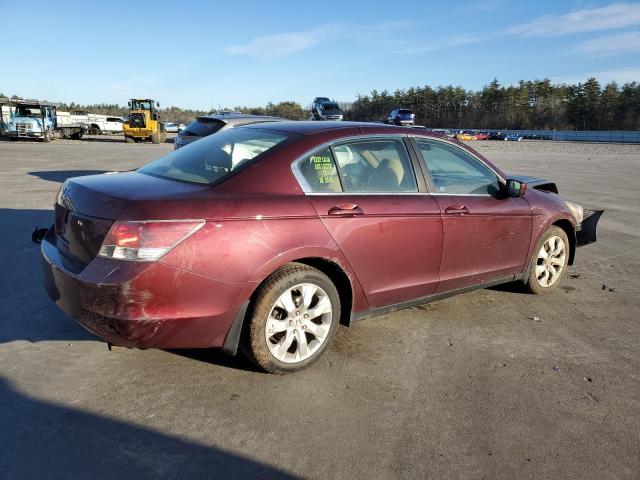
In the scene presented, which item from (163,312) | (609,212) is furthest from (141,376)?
(609,212)

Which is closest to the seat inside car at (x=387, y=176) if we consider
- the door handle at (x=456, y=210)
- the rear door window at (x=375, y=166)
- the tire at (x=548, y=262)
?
the rear door window at (x=375, y=166)

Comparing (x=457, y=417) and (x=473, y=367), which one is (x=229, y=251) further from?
(x=473, y=367)

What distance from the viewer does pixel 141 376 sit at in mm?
3363

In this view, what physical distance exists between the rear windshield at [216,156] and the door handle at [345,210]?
0.64 meters

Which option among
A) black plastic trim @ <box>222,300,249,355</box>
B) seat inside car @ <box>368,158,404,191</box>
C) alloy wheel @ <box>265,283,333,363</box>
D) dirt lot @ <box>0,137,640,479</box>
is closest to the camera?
dirt lot @ <box>0,137,640,479</box>

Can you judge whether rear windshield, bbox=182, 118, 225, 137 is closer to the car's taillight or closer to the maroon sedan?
the maroon sedan

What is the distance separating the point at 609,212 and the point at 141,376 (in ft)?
31.7

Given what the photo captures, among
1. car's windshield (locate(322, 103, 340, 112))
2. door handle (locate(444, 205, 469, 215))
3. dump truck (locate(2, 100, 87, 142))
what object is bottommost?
door handle (locate(444, 205, 469, 215))

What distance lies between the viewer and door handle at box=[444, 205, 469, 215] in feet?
13.4

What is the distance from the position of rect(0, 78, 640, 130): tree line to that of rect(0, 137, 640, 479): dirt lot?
7177 cm

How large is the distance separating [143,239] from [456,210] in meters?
2.45

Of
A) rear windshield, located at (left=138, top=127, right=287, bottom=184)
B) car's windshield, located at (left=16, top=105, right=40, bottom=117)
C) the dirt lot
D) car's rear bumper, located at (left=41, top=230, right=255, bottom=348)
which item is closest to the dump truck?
car's windshield, located at (left=16, top=105, right=40, bottom=117)

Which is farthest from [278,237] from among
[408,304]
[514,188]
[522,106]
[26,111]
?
[522,106]

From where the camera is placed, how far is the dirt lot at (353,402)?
2.58 meters
